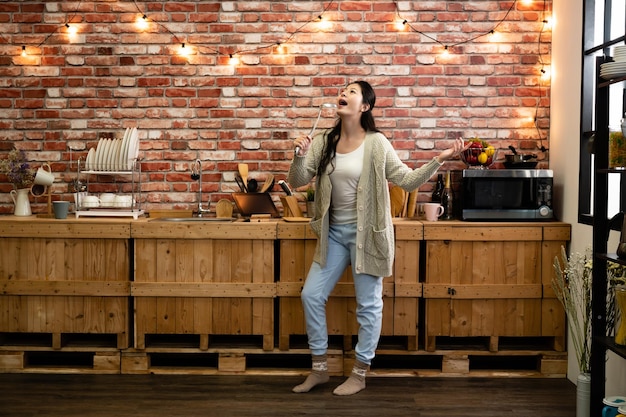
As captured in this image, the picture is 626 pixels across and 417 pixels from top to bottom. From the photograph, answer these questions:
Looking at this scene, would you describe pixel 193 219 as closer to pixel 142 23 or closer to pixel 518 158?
pixel 142 23

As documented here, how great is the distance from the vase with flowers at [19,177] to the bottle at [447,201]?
8.72 feet

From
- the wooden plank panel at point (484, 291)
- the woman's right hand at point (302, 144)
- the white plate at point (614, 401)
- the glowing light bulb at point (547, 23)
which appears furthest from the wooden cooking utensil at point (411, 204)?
the white plate at point (614, 401)

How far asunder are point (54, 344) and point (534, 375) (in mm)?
2892

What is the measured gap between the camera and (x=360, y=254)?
379 centimetres

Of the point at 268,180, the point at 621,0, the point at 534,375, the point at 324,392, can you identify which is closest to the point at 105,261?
the point at 268,180

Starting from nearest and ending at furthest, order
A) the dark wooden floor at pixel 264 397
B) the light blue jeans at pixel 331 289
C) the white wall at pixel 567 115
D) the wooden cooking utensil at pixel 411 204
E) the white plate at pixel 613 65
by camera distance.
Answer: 1. the white plate at pixel 613 65
2. the dark wooden floor at pixel 264 397
3. the light blue jeans at pixel 331 289
4. the white wall at pixel 567 115
5. the wooden cooking utensil at pixel 411 204

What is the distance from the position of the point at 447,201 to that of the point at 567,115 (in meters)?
0.89

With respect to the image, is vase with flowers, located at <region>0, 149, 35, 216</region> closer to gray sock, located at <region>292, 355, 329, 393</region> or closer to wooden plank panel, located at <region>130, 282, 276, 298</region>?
wooden plank panel, located at <region>130, 282, 276, 298</region>

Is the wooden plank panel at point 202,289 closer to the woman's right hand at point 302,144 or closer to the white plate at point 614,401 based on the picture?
the woman's right hand at point 302,144

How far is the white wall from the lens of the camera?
4.12 m

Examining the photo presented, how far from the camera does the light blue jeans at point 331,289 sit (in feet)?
12.6

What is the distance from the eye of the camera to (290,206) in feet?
14.6

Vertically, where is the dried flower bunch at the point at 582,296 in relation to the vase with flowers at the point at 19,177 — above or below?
below

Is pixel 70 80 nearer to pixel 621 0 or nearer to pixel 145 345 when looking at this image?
pixel 145 345
